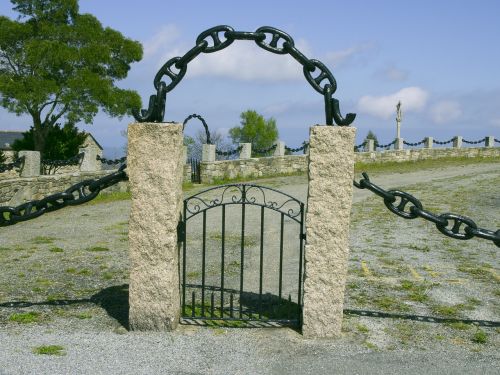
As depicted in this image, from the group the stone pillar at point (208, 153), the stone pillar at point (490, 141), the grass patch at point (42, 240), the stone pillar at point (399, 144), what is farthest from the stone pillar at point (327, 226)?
the stone pillar at point (490, 141)

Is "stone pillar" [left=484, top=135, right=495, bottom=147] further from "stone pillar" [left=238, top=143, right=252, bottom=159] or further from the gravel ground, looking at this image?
the gravel ground

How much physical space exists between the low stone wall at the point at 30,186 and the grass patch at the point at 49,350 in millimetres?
8972

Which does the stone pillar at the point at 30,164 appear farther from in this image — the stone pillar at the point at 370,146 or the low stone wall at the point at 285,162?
the stone pillar at the point at 370,146

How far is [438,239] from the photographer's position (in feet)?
33.0

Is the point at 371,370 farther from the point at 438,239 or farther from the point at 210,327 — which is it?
the point at 438,239

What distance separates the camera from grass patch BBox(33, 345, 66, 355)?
180 inches

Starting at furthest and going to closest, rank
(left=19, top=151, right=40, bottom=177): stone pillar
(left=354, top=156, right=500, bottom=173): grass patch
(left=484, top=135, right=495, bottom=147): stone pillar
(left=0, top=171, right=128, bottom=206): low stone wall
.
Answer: (left=484, top=135, right=495, bottom=147): stone pillar
(left=354, top=156, right=500, bottom=173): grass patch
(left=19, top=151, right=40, bottom=177): stone pillar
(left=0, top=171, right=128, bottom=206): low stone wall

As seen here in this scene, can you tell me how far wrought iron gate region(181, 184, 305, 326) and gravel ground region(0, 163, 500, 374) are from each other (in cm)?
42

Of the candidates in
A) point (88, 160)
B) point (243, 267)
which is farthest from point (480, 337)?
point (88, 160)

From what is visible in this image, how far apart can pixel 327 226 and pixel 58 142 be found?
2298cm

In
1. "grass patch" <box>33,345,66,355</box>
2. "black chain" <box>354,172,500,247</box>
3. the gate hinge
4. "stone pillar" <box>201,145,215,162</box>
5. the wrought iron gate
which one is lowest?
"grass patch" <box>33,345,66,355</box>

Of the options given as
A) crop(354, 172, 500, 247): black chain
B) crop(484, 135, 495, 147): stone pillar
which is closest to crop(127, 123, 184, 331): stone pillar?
crop(354, 172, 500, 247): black chain

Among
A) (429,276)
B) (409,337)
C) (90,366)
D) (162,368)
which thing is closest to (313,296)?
(409,337)

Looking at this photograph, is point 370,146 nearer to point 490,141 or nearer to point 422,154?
point 422,154
